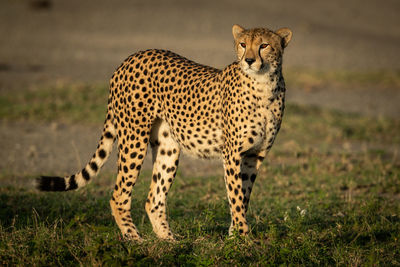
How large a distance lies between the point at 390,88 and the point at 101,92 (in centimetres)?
569

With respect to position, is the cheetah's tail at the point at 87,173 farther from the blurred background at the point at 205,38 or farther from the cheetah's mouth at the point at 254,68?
the blurred background at the point at 205,38

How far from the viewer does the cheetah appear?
398cm

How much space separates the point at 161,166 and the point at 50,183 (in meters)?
0.83

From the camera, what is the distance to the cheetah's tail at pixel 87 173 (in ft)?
13.7

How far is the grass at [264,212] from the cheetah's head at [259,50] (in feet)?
3.53

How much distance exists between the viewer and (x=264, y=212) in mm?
4949

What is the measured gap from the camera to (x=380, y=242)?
436 cm

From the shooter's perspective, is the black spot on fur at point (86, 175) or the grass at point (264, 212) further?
the black spot on fur at point (86, 175)

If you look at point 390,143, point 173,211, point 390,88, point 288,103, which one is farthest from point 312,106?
point 173,211

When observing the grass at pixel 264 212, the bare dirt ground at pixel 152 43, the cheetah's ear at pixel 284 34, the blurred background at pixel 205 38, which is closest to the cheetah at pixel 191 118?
the cheetah's ear at pixel 284 34

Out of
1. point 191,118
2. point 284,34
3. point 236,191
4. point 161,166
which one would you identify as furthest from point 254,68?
point 161,166

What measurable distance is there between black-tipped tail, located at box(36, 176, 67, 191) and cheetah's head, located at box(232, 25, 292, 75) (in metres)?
1.50

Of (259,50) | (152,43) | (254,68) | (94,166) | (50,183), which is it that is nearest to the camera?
Answer: (254,68)

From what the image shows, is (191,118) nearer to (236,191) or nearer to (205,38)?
(236,191)
